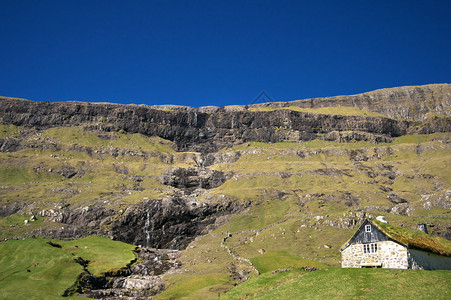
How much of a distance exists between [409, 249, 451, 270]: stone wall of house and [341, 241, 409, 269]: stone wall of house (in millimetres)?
1034

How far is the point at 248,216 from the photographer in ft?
408

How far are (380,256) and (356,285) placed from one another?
13273 millimetres

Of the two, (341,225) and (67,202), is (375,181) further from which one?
(67,202)

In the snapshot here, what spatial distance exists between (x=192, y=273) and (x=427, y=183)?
398 ft

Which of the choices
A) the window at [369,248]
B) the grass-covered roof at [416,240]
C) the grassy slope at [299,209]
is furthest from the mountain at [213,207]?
the grass-covered roof at [416,240]

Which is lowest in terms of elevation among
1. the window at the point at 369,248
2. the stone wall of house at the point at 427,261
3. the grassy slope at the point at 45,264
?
the grassy slope at the point at 45,264

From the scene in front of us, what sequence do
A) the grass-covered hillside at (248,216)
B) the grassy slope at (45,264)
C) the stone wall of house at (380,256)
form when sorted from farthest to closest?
the grassy slope at (45,264), the stone wall of house at (380,256), the grass-covered hillside at (248,216)

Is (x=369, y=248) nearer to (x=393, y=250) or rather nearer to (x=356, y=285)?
(x=393, y=250)

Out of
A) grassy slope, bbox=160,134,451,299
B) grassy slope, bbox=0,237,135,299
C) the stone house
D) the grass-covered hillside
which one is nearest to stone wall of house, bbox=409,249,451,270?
the stone house

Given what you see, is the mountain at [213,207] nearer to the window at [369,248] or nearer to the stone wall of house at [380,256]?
the stone wall of house at [380,256]

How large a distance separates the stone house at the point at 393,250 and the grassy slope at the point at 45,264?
45991 millimetres

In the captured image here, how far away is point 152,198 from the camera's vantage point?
131750mm

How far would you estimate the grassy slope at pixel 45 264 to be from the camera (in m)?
53.9

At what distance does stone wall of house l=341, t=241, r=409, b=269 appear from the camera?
39044 mm
